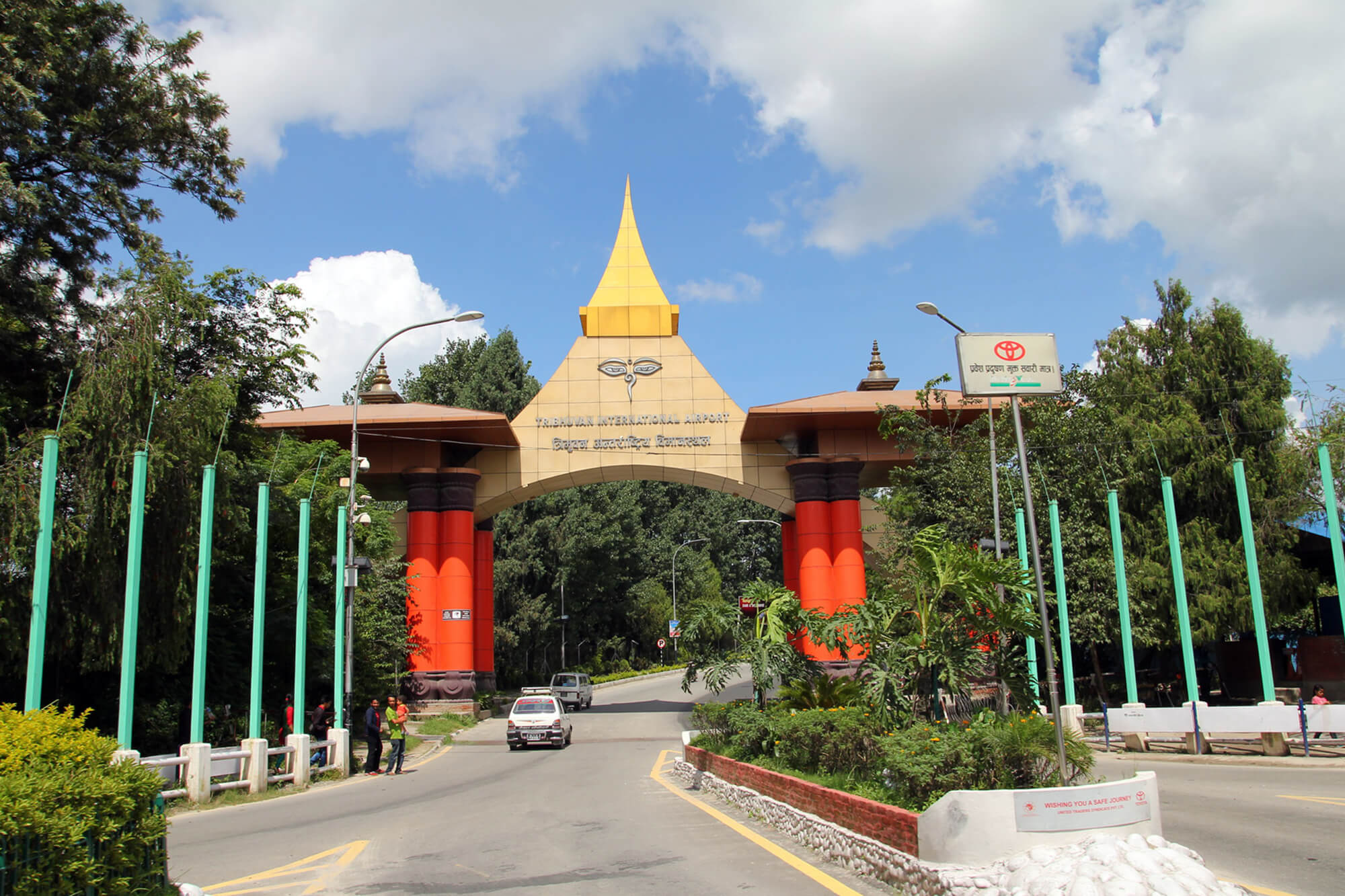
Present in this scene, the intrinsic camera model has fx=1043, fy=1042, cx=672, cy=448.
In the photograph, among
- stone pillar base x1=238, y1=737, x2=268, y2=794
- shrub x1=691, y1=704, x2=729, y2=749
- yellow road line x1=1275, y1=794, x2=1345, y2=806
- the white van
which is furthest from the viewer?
the white van

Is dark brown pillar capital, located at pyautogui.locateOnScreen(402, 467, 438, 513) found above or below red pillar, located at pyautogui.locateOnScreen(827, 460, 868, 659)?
above

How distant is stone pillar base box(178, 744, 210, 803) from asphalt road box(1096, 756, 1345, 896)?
46.1 ft

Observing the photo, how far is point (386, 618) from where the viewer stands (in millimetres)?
35312

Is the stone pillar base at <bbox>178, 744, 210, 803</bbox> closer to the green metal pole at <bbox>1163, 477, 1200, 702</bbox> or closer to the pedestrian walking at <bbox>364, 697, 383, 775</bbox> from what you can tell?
the pedestrian walking at <bbox>364, 697, 383, 775</bbox>

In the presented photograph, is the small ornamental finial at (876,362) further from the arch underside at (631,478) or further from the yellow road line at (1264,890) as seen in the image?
the yellow road line at (1264,890)

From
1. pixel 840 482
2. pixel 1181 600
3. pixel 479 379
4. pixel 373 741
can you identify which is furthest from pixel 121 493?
pixel 479 379

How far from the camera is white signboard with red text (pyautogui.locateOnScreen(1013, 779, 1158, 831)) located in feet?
26.3

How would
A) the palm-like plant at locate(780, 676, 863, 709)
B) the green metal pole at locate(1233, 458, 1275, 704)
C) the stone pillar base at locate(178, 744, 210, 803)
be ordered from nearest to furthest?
the palm-like plant at locate(780, 676, 863, 709)
the stone pillar base at locate(178, 744, 210, 803)
the green metal pole at locate(1233, 458, 1275, 704)

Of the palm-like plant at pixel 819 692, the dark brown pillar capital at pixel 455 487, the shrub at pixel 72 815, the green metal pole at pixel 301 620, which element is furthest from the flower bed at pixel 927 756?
the dark brown pillar capital at pixel 455 487

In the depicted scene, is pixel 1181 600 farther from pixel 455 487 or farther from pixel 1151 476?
pixel 455 487

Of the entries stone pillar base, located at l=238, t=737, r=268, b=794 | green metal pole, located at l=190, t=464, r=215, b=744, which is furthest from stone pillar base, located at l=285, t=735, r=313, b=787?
green metal pole, located at l=190, t=464, r=215, b=744

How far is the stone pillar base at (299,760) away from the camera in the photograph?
20.3 m

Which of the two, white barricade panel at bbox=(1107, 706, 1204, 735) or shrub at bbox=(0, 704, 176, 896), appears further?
white barricade panel at bbox=(1107, 706, 1204, 735)

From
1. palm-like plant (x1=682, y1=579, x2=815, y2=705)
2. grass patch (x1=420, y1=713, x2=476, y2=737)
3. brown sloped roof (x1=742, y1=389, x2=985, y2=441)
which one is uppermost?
brown sloped roof (x1=742, y1=389, x2=985, y2=441)
